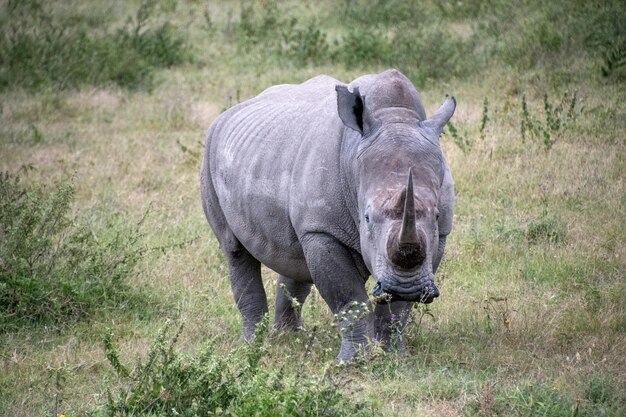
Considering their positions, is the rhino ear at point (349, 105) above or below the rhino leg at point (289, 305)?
above

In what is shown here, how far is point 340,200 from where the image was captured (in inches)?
234

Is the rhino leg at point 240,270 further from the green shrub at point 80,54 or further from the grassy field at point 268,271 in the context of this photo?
the green shrub at point 80,54

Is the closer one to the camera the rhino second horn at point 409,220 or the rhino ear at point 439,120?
the rhino second horn at point 409,220

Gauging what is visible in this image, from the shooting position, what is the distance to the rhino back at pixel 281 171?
6023 mm

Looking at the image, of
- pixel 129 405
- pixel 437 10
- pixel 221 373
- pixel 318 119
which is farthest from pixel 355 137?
pixel 437 10

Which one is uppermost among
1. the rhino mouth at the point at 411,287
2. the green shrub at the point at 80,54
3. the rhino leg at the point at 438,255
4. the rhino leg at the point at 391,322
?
the rhino mouth at the point at 411,287

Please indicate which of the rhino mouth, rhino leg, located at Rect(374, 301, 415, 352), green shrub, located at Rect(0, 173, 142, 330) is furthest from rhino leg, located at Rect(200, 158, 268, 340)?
the rhino mouth

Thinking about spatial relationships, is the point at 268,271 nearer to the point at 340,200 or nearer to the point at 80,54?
the point at 340,200

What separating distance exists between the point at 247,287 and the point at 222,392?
7.54ft

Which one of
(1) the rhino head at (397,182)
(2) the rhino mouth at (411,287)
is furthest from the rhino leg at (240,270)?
(2) the rhino mouth at (411,287)

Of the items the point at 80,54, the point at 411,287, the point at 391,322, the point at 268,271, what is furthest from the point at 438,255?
the point at 80,54

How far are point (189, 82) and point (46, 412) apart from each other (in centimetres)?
956

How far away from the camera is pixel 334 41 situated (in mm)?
14453

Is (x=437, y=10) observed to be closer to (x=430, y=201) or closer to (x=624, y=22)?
(x=624, y=22)
